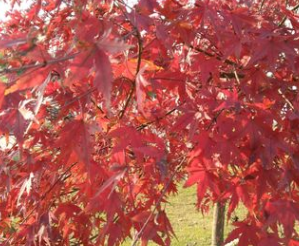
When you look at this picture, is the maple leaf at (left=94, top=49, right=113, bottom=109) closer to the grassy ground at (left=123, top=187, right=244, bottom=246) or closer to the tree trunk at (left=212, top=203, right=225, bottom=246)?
the tree trunk at (left=212, top=203, right=225, bottom=246)

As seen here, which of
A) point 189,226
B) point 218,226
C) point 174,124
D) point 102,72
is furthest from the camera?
point 189,226

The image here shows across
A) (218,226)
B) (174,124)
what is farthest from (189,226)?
(174,124)

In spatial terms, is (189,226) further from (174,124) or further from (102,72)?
(102,72)

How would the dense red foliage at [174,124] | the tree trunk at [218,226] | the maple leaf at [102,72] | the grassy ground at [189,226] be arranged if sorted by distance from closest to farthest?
1. the maple leaf at [102,72]
2. the dense red foliage at [174,124]
3. the tree trunk at [218,226]
4. the grassy ground at [189,226]

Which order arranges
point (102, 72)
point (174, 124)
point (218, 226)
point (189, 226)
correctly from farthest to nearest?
point (189, 226) < point (218, 226) < point (174, 124) < point (102, 72)

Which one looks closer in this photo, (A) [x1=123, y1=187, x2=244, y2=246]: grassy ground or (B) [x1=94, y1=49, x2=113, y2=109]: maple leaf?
(B) [x1=94, y1=49, x2=113, y2=109]: maple leaf

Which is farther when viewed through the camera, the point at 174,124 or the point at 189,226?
the point at 189,226

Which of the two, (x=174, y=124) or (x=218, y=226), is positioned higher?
(x=174, y=124)

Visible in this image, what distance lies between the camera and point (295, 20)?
1.47 m

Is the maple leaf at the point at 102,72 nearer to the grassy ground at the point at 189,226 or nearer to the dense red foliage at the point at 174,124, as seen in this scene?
the dense red foliage at the point at 174,124

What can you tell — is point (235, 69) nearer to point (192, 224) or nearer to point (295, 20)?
point (295, 20)

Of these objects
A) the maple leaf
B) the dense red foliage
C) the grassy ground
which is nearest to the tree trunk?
the grassy ground

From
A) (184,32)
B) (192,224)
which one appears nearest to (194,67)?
(184,32)

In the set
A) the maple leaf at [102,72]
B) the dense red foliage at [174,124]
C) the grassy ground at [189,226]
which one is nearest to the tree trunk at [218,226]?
the grassy ground at [189,226]
